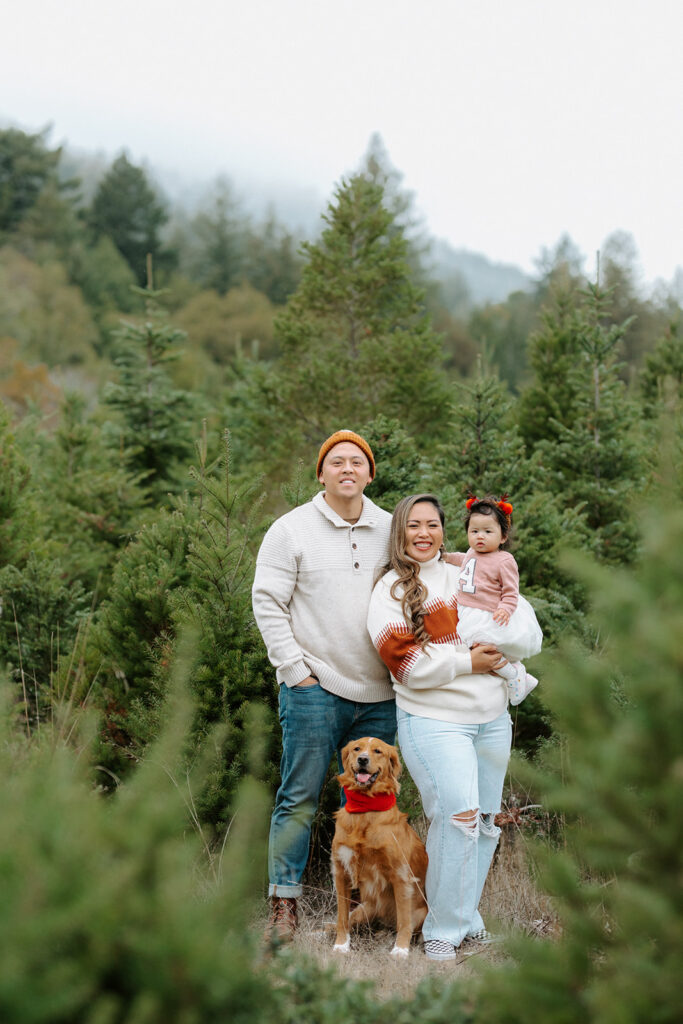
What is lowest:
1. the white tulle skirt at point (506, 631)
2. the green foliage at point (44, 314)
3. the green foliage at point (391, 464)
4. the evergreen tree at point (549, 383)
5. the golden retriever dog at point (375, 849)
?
the golden retriever dog at point (375, 849)

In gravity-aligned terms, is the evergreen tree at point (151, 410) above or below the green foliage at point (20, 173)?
below

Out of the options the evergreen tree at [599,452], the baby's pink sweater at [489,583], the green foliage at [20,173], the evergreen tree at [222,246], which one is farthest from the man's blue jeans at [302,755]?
the green foliage at [20,173]

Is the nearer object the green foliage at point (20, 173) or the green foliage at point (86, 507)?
the green foliage at point (86, 507)

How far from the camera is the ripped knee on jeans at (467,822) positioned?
3826 millimetres

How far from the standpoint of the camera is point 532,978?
2.03m

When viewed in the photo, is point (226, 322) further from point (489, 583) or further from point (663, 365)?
point (489, 583)

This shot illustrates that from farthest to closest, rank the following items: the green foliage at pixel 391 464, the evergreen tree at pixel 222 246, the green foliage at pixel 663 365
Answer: the evergreen tree at pixel 222 246
the green foliage at pixel 663 365
the green foliage at pixel 391 464

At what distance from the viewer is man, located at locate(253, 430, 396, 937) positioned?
4.06 meters

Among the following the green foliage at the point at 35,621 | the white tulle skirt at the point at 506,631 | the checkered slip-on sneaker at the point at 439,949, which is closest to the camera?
the checkered slip-on sneaker at the point at 439,949

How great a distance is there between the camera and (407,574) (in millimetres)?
4035

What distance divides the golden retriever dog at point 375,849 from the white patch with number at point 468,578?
2.81 feet

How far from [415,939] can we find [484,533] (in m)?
2.03

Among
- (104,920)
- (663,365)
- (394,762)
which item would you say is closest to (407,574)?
(394,762)

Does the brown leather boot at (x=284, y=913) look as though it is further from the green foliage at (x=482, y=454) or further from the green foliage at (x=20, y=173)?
the green foliage at (x=20, y=173)
